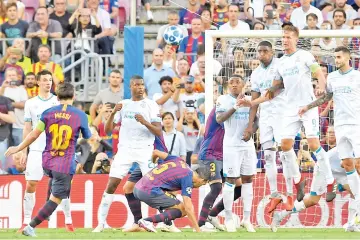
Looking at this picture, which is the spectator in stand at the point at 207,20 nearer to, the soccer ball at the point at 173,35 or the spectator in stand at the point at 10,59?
the soccer ball at the point at 173,35

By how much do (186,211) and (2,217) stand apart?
17.6 ft

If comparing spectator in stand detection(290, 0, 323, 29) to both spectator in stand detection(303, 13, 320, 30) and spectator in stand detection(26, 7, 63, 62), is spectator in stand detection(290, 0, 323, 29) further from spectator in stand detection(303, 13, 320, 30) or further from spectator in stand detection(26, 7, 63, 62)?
spectator in stand detection(26, 7, 63, 62)

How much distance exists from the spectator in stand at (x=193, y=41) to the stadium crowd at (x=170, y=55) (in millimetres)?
19

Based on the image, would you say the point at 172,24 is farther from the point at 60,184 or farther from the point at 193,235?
the point at 193,235

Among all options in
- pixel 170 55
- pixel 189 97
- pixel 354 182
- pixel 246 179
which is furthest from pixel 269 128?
pixel 170 55

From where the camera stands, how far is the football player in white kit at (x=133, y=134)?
19859mm

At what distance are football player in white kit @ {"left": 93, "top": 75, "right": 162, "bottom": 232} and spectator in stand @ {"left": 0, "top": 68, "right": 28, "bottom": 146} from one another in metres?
4.05

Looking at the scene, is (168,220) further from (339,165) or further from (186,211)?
(339,165)

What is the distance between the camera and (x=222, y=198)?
20.2 metres

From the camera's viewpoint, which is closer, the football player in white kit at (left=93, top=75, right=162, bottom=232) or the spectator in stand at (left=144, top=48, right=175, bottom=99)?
the football player in white kit at (left=93, top=75, right=162, bottom=232)

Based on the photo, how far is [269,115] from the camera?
1977cm

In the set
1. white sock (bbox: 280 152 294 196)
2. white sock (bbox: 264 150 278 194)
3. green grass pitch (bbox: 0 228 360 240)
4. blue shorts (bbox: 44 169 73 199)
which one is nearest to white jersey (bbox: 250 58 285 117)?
white sock (bbox: 264 150 278 194)

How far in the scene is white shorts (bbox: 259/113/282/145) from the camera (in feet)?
64.1

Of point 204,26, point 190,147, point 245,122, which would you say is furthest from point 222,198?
point 204,26
